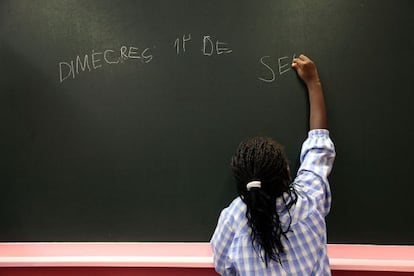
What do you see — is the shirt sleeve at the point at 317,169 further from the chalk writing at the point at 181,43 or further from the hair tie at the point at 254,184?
the chalk writing at the point at 181,43

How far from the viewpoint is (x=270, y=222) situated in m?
1.01

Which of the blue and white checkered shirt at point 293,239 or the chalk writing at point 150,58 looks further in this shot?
the chalk writing at point 150,58

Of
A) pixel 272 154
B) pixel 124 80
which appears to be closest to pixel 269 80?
pixel 272 154

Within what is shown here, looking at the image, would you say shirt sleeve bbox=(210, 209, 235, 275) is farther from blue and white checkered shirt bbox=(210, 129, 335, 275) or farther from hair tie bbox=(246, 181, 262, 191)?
hair tie bbox=(246, 181, 262, 191)

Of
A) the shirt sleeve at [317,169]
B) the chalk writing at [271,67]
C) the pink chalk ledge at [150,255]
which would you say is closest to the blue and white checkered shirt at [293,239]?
the shirt sleeve at [317,169]

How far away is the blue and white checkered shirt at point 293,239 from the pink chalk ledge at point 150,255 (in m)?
0.26

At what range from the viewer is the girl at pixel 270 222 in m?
1.01

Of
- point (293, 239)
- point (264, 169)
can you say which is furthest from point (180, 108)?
point (293, 239)

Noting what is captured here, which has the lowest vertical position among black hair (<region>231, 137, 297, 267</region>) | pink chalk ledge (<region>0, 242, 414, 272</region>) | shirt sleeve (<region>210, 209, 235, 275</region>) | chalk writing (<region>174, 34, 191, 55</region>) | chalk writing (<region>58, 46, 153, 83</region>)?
pink chalk ledge (<region>0, 242, 414, 272</region>)

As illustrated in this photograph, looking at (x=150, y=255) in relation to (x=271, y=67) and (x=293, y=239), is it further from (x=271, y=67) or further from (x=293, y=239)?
(x=271, y=67)

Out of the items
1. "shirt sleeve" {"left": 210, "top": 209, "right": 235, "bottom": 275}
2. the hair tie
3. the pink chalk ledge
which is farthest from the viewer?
the pink chalk ledge

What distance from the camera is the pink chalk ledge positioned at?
4.18ft

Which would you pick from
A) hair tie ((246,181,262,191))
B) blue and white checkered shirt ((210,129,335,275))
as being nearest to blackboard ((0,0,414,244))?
blue and white checkered shirt ((210,129,335,275))

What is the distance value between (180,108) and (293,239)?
0.65 metres
